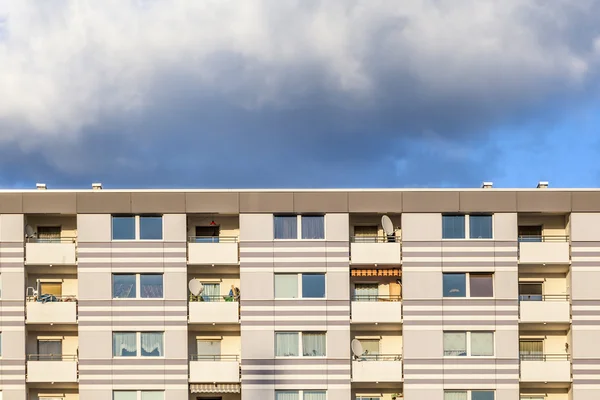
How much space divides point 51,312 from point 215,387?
36.6ft

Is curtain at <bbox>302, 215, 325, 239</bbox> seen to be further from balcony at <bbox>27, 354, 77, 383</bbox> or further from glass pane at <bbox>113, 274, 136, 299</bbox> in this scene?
balcony at <bbox>27, 354, 77, 383</bbox>

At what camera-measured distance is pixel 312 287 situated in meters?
48.8

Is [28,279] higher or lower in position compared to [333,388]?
higher

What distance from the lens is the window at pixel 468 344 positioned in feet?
159

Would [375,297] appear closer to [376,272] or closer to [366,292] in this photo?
[366,292]

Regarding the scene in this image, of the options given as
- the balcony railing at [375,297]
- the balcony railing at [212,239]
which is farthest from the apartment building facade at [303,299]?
the balcony railing at [375,297]

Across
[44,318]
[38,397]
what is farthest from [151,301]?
[38,397]

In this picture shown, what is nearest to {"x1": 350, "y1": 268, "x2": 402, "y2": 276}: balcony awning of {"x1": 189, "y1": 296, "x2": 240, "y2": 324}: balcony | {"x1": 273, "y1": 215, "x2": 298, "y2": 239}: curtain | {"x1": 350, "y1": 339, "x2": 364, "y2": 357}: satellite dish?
{"x1": 350, "y1": 339, "x2": 364, "y2": 357}: satellite dish

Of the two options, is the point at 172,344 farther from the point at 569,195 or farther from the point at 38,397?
the point at 569,195

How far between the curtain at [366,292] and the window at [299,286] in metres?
2.66

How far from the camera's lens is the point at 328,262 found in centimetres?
4888

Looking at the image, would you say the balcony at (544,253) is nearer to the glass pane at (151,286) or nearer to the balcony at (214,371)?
the balcony at (214,371)

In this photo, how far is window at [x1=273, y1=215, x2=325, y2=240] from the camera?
→ 49125 millimetres

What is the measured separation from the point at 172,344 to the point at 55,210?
11.1 metres
